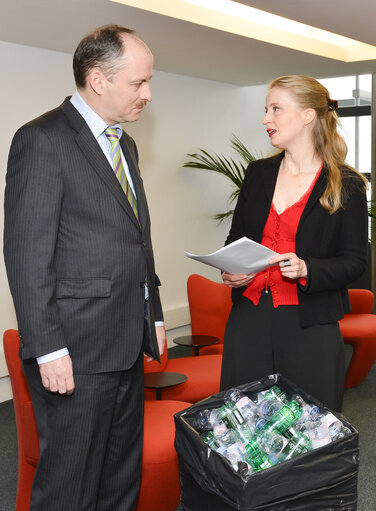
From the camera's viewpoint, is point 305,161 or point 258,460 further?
→ point 305,161

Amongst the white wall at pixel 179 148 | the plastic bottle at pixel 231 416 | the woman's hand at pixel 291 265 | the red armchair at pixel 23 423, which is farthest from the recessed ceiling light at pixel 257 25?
the plastic bottle at pixel 231 416

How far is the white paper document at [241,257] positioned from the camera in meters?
2.26

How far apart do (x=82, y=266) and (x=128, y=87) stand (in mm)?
633

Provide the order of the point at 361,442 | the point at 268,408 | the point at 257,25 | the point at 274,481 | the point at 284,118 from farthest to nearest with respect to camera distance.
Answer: the point at 257,25 < the point at 361,442 < the point at 284,118 < the point at 268,408 < the point at 274,481

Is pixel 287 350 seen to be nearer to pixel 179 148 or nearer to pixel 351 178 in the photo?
pixel 351 178

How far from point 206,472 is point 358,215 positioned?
1098 millimetres

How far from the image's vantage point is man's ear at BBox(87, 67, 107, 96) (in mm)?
2197

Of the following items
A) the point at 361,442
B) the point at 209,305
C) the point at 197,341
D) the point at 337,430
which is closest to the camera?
the point at 337,430

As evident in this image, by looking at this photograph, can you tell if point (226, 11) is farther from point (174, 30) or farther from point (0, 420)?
point (0, 420)

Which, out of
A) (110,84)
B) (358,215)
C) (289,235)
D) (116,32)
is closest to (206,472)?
(289,235)

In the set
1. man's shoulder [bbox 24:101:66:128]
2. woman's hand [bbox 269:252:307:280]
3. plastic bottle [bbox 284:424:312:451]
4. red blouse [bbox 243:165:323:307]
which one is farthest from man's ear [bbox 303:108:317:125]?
plastic bottle [bbox 284:424:312:451]

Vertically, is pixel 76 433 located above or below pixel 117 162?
below

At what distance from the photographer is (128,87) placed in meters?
2.22

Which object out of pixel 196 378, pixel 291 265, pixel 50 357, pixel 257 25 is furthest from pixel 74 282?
pixel 257 25
